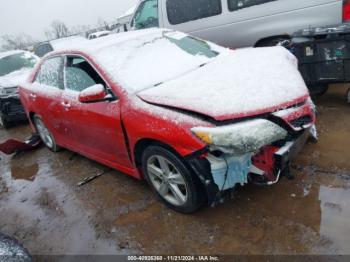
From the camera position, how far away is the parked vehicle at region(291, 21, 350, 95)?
14.3ft

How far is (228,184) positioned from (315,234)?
0.77 metres

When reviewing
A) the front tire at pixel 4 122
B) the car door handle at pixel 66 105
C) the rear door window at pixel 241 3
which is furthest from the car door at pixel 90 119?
the front tire at pixel 4 122

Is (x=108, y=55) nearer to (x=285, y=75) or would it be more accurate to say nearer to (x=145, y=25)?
(x=285, y=75)

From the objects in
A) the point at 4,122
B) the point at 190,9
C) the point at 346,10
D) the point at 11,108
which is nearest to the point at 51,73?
the point at 190,9

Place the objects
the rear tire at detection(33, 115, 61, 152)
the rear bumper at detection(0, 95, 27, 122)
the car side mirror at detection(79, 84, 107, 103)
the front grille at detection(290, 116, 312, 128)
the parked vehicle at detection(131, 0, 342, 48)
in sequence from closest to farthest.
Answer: the front grille at detection(290, 116, 312, 128), the car side mirror at detection(79, 84, 107, 103), the parked vehicle at detection(131, 0, 342, 48), the rear tire at detection(33, 115, 61, 152), the rear bumper at detection(0, 95, 27, 122)

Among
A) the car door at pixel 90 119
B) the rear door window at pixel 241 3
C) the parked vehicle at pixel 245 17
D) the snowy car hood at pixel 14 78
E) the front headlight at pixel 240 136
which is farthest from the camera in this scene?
the snowy car hood at pixel 14 78

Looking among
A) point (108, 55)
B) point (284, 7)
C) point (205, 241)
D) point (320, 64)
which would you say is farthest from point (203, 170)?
point (284, 7)

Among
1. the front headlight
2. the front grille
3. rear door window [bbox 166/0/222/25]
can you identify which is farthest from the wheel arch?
rear door window [bbox 166/0/222/25]

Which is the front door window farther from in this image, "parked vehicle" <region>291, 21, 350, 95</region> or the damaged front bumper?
the damaged front bumper

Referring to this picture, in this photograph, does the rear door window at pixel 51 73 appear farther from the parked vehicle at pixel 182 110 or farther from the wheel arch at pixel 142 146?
the wheel arch at pixel 142 146

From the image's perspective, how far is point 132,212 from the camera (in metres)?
3.40

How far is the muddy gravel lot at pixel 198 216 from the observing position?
2697 millimetres

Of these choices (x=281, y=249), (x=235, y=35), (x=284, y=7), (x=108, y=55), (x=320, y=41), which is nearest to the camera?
(x=281, y=249)

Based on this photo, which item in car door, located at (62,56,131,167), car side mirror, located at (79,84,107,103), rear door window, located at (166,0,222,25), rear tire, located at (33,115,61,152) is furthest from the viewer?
rear door window, located at (166,0,222,25)
